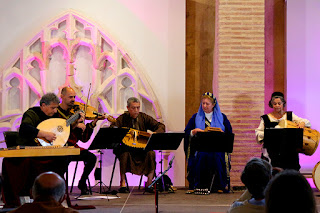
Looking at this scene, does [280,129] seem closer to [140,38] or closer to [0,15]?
[140,38]

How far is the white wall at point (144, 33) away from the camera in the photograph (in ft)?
28.4

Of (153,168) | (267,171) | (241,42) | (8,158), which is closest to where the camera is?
(267,171)

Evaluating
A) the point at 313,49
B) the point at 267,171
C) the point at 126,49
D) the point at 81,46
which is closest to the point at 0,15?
the point at 81,46

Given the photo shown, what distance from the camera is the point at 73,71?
8.65 metres

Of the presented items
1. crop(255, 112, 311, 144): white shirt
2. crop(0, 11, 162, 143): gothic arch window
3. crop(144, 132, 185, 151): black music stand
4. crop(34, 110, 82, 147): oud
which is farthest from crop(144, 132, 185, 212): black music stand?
crop(0, 11, 162, 143): gothic arch window

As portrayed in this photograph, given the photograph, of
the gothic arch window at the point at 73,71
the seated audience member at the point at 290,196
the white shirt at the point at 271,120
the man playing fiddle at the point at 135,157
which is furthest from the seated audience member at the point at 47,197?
the gothic arch window at the point at 73,71

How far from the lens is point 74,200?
263 inches

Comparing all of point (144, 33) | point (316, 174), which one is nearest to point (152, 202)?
point (316, 174)

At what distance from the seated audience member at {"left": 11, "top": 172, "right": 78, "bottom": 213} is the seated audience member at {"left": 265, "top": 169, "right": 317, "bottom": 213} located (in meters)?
1.11

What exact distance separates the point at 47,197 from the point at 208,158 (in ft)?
16.6

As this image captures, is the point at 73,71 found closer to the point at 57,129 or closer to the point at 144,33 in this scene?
the point at 144,33

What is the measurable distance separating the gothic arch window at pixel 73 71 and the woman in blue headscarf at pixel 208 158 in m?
1.10

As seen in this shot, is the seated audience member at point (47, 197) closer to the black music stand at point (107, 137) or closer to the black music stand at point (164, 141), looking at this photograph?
the black music stand at point (164, 141)

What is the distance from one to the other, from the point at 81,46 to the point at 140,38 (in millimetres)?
1031
